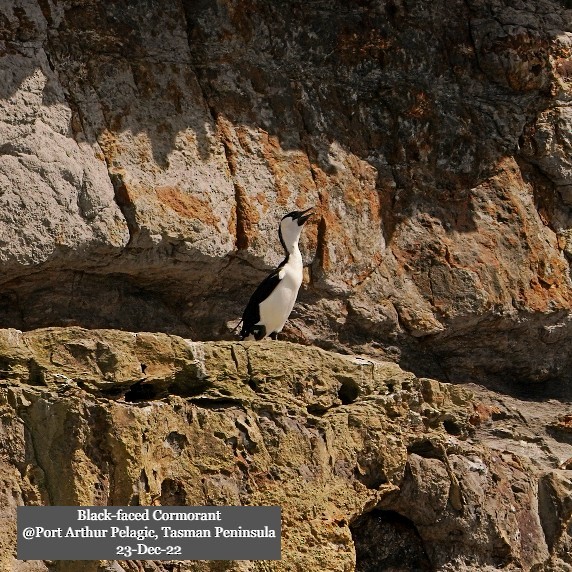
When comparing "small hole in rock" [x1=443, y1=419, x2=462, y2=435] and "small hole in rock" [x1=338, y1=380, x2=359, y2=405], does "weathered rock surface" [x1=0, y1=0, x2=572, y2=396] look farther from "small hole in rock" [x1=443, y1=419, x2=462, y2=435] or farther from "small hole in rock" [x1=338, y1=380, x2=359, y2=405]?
"small hole in rock" [x1=338, y1=380, x2=359, y2=405]

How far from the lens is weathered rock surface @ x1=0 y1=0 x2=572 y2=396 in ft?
39.3

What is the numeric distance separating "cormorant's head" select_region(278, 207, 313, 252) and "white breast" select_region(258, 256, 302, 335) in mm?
157

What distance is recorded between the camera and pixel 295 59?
13.4 metres

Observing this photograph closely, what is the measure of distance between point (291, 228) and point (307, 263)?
547mm

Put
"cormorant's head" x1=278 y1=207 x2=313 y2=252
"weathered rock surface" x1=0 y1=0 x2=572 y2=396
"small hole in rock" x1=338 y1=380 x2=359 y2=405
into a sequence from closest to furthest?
1. "small hole in rock" x1=338 y1=380 x2=359 y2=405
2. "weathered rock surface" x1=0 y1=0 x2=572 y2=396
3. "cormorant's head" x1=278 y1=207 x2=313 y2=252

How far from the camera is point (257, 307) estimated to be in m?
12.1

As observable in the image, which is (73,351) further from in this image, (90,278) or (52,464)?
(90,278)

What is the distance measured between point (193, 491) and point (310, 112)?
4.31 metres
